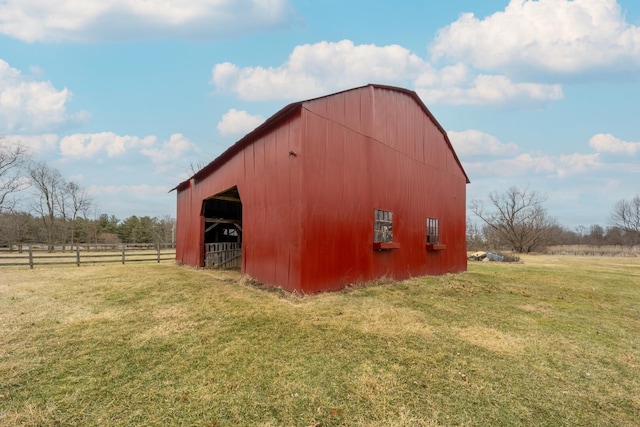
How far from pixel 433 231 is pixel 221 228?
9926 mm

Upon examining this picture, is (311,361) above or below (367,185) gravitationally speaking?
below

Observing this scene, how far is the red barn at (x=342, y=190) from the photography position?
6.97 metres

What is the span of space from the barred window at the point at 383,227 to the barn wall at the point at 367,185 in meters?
0.21

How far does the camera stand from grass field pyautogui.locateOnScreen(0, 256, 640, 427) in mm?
2744

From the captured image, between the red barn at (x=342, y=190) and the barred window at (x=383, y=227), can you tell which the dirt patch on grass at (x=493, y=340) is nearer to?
the red barn at (x=342, y=190)

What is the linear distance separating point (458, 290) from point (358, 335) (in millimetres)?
5196

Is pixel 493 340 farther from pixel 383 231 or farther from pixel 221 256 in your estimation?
pixel 221 256

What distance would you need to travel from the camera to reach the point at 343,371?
3451 mm

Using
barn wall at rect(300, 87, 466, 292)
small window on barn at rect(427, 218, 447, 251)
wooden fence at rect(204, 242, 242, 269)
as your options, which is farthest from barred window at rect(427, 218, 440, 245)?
wooden fence at rect(204, 242, 242, 269)

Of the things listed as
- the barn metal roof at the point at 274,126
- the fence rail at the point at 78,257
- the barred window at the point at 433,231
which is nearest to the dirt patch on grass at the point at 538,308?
the barred window at the point at 433,231

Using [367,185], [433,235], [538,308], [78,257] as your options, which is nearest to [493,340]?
[538,308]

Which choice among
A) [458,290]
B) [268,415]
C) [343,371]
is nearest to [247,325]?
[343,371]

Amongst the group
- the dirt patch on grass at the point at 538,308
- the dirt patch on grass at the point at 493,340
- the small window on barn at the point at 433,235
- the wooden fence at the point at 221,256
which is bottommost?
the dirt patch on grass at the point at 538,308

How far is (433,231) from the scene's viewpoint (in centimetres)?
1170
